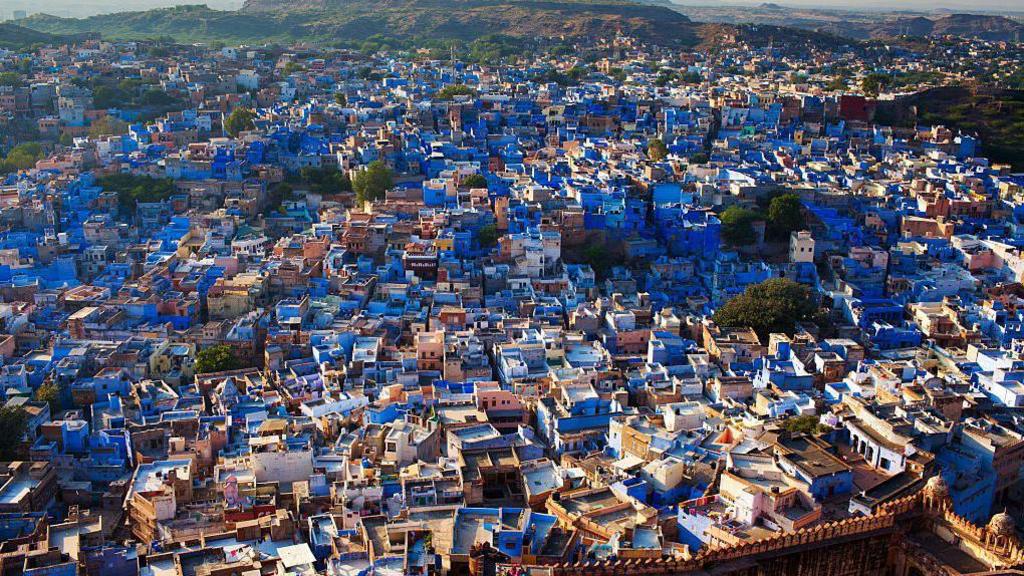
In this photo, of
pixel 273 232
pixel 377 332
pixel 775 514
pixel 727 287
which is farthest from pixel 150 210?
pixel 775 514

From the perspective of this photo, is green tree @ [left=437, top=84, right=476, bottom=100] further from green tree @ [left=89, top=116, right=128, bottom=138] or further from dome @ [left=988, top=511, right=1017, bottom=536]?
dome @ [left=988, top=511, right=1017, bottom=536]

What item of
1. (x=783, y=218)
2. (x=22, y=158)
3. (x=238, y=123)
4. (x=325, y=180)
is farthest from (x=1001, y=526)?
(x=22, y=158)

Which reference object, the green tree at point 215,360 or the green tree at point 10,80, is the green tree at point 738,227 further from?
the green tree at point 10,80

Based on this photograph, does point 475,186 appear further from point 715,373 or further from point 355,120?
point 715,373

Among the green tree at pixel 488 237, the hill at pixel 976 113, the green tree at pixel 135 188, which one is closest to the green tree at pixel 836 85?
the hill at pixel 976 113

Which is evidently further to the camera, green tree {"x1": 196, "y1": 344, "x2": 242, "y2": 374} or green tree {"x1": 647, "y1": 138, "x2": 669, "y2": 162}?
green tree {"x1": 647, "y1": 138, "x2": 669, "y2": 162}

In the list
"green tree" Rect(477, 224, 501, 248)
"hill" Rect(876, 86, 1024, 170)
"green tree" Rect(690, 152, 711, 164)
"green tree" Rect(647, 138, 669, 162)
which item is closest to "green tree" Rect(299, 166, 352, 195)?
"green tree" Rect(477, 224, 501, 248)

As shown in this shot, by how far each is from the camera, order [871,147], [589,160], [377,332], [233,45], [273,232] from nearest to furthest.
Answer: [377,332], [273,232], [589,160], [871,147], [233,45]
